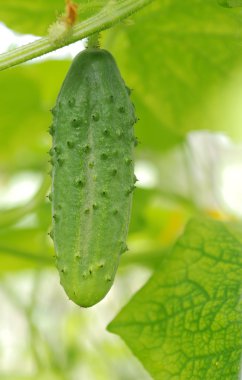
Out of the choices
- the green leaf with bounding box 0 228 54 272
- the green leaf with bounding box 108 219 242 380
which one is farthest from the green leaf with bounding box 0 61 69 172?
the green leaf with bounding box 108 219 242 380

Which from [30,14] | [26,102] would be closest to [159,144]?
[26,102]

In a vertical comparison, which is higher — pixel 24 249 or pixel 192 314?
pixel 24 249

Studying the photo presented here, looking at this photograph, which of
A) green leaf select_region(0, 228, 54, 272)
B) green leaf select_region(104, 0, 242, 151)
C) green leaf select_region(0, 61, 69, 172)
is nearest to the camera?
green leaf select_region(104, 0, 242, 151)

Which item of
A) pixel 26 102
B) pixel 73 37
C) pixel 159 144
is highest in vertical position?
pixel 26 102

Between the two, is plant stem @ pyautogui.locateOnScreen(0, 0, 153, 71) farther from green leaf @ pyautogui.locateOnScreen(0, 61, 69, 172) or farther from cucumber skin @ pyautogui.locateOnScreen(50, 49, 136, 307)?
green leaf @ pyautogui.locateOnScreen(0, 61, 69, 172)

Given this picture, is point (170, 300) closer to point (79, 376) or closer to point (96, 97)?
point (96, 97)

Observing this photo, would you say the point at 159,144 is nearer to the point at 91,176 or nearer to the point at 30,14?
the point at 30,14

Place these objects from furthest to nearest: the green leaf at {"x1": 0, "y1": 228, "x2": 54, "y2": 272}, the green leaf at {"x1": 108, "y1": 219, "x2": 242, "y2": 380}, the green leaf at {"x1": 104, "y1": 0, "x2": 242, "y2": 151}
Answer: the green leaf at {"x1": 0, "y1": 228, "x2": 54, "y2": 272}, the green leaf at {"x1": 104, "y1": 0, "x2": 242, "y2": 151}, the green leaf at {"x1": 108, "y1": 219, "x2": 242, "y2": 380}
